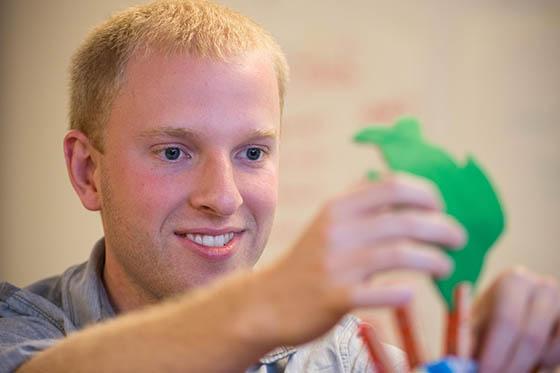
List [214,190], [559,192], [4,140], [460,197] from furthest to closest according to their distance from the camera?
[4,140] < [559,192] < [214,190] < [460,197]

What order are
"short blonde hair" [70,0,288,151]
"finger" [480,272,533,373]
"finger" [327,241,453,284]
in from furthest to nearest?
Answer: 1. "short blonde hair" [70,0,288,151]
2. "finger" [480,272,533,373]
3. "finger" [327,241,453,284]

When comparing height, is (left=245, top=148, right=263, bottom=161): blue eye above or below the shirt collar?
above

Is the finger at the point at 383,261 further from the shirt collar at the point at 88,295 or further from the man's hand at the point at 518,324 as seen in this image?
the shirt collar at the point at 88,295

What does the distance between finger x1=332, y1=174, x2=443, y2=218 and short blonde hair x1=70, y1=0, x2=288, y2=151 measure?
0.64 metres

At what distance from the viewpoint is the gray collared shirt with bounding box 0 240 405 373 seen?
1.06m

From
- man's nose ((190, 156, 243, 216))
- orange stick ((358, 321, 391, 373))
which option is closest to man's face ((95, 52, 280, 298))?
man's nose ((190, 156, 243, 216))

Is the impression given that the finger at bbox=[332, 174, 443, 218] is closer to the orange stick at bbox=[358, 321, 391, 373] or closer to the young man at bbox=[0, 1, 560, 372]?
the orange stick at bbox=[358, 321, 391, 373]

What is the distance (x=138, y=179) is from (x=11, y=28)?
1.46 metres

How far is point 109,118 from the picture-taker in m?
1.20

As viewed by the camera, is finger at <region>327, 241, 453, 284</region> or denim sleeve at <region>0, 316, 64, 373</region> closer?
finger at <region>327, 241, 453, 284</region>

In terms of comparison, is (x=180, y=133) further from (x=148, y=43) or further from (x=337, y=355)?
(x=337, y=355)

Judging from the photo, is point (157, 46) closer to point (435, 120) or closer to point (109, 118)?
point (109, 118)

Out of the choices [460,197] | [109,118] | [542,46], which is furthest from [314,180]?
[460,197]

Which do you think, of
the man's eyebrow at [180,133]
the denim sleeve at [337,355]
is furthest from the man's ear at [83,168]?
the denim sleeve at [337,355]
